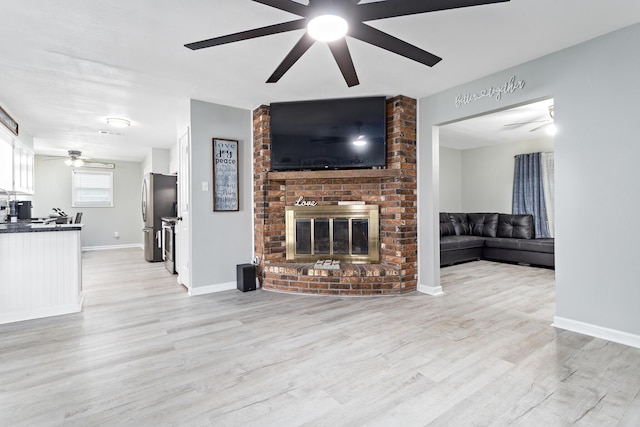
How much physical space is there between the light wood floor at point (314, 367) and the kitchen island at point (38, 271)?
17 cm

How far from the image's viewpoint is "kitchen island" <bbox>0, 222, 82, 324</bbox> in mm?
2922

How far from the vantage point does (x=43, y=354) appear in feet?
7.52

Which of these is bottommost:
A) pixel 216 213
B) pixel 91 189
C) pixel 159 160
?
pixel 216 213

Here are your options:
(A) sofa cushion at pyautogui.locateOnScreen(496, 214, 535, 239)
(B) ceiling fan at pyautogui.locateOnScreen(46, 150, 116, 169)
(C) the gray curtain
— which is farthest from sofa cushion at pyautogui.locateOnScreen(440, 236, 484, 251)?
(B) ceiling fan at pyautogui.locateOnScreen(46, 150, 116, 169)

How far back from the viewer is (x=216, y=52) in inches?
106

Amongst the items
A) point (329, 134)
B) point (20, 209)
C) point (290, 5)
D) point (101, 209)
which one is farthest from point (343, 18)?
point (101, 209)

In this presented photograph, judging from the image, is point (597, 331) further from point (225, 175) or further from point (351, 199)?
point (225, 175)

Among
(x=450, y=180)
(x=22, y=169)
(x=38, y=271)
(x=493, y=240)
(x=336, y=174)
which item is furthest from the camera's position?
(x=450, y=180)

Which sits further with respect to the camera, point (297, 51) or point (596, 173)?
point (596, 173)

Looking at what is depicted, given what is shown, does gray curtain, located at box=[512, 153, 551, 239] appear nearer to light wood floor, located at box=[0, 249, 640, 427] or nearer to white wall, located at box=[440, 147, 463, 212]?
white wall, located at box=[440, 147, 463, 212]

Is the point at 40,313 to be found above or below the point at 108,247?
below

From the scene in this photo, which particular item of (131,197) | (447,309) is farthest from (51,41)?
(131,197)

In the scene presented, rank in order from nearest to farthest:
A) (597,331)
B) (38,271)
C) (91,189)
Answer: (597,331) < (38,271) < (91,189)

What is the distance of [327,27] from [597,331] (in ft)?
9.93
